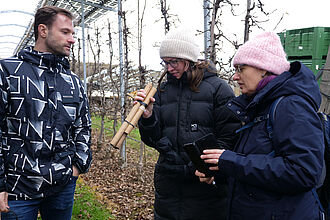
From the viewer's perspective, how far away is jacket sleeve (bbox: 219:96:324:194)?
1.22 m

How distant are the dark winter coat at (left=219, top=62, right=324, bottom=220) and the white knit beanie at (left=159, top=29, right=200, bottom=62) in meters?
0.81

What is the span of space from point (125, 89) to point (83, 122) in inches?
168

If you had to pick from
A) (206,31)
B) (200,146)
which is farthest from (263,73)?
(206,31)

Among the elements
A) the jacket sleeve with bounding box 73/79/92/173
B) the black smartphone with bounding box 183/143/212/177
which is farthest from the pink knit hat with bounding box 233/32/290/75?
the jacket sleeve with bounding box 73/79/92/173

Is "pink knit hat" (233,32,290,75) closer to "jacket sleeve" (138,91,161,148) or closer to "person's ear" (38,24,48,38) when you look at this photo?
"jacket sleeve" (138,91,161,148)

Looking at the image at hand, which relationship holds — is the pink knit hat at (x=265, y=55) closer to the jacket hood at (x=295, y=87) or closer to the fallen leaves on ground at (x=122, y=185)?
the jacket hood at (x=295, y=87)

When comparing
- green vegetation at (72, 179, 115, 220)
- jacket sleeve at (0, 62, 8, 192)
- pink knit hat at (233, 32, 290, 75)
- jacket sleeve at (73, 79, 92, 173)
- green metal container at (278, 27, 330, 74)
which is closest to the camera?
pink knit hat at (233, 32, 290, 75)

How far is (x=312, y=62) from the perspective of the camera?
4648 millimetres

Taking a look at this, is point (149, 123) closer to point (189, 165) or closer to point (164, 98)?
point (164, 98)

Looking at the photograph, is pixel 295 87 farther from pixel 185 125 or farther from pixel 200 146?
pixel 185 125

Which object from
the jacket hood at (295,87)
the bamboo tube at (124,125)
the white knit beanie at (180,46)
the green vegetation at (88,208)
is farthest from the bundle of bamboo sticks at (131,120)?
the green vegetation at (88,208)

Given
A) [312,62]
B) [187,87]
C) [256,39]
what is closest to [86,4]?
[312,62]

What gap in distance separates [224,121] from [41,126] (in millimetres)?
1363

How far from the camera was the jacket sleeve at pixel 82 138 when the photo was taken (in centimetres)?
217
